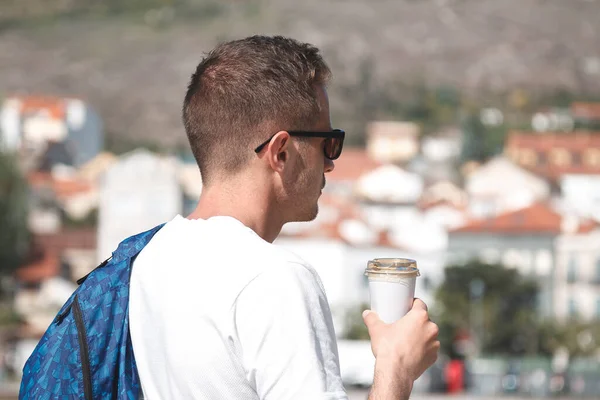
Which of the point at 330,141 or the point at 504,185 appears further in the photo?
the point at 504,185

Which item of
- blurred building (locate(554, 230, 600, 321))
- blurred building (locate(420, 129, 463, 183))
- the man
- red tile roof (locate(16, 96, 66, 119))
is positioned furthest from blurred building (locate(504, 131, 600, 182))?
the man

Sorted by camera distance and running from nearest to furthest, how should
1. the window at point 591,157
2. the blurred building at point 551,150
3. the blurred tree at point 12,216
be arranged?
the blurred tree at point 12,216 < the blurred building at point 551,150 < the window at point 591,157

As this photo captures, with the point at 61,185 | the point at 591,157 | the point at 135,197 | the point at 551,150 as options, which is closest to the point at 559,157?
the point at 551,150

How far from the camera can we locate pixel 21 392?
2.52 m

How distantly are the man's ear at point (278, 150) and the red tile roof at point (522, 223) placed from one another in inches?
3454

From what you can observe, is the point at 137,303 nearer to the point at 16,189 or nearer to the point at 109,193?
the point at 109,193

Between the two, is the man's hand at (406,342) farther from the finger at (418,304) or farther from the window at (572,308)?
the window at (572,308)

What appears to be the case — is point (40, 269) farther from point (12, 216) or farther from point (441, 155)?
point (441, 155)

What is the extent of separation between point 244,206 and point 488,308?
70665 millimetres

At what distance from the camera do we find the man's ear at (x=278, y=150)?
2449mm

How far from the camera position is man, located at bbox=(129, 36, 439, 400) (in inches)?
87.6

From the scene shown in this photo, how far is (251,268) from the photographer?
2.29m

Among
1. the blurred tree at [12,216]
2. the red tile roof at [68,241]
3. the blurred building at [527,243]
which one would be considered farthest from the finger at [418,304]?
the red tile roof at [68,241]

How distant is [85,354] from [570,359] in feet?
227
